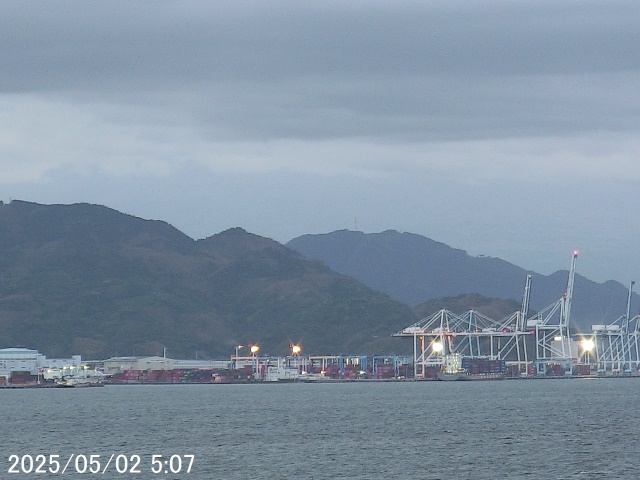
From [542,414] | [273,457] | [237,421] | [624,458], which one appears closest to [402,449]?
[273,457]

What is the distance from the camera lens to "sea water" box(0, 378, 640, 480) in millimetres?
86625

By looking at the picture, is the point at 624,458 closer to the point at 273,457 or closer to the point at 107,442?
the point at 273,457

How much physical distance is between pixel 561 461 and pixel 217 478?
24573 millimetres

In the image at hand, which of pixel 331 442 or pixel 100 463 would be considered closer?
pixel 100 463

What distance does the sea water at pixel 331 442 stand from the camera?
8662 cm

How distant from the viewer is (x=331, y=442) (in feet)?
357

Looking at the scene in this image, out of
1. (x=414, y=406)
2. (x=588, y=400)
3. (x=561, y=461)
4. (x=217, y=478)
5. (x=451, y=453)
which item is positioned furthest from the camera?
(x=588, y=400)

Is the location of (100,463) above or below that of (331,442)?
below

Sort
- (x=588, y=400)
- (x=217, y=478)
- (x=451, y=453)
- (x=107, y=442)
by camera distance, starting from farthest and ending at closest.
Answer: (x=588, y=400) → (x=107, y=442) → (x=451, y=453) → (x=217, y=478)

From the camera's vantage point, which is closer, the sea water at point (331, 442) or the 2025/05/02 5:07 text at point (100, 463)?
the sea water at point (331, 442)

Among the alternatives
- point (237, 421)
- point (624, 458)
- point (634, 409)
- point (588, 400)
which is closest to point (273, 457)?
point (624, 458)

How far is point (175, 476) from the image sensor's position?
271 feet

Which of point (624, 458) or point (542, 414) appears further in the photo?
point (542, 414)

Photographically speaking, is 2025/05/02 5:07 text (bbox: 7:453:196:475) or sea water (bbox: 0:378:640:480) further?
2025/05/02 5:07 text (bbox: 7:453:196:475)
